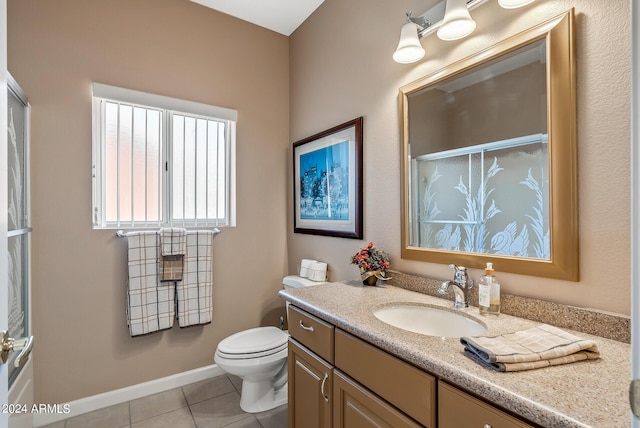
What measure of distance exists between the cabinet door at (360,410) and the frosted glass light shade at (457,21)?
1484 millimetres

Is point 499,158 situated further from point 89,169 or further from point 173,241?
point 89,169

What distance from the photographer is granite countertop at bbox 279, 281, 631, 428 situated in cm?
61

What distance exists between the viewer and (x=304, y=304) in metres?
1.41

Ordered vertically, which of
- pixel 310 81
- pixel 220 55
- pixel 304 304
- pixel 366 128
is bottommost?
pixel 304 304

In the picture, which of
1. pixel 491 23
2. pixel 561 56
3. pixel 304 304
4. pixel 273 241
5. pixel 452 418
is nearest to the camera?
pixel 452 418

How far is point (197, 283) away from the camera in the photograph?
229 cm

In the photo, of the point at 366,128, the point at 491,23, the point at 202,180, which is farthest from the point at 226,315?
the point at 491,23

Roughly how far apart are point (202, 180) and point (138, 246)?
672 mm

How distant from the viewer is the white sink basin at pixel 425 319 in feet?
4.08

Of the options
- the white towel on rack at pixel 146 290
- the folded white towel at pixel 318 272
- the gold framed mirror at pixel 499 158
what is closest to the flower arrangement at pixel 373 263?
the gold framed mirror at pixel 499 158

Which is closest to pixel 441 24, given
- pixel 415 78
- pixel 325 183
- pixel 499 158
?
pixel 415 78

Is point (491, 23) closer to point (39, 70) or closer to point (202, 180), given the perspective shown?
point (202, 180)

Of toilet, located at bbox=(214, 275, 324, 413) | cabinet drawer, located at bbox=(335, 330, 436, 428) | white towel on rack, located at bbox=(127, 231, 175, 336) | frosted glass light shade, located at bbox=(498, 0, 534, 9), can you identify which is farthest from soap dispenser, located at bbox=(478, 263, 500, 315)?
white towel on rack, located at bbox=(127, 231, 175, 336)

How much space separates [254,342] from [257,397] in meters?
0.35
